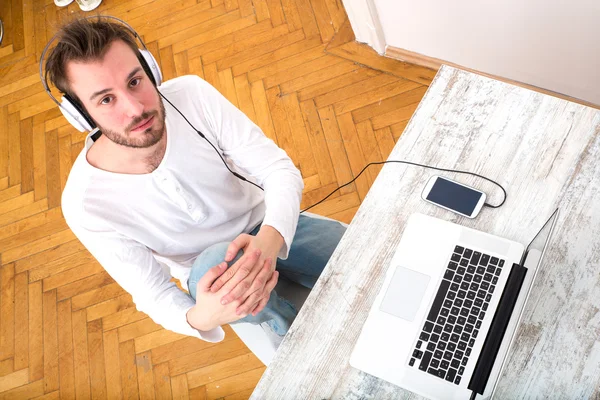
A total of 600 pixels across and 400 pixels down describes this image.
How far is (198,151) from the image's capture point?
1320 millimetres

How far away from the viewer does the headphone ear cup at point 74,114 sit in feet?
3.92

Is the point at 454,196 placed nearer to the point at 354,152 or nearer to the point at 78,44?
the point at 78,44

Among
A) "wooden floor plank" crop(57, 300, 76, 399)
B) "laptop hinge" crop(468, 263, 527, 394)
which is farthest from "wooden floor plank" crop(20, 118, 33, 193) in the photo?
"laptop hinge" crop(468, 263, 527, 394)

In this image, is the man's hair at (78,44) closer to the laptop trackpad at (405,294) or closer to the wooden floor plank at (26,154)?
the laptop trackpad at (405,294)

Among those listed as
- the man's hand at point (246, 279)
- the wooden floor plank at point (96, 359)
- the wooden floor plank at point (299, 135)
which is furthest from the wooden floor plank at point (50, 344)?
the man's hand at point (246, 279)

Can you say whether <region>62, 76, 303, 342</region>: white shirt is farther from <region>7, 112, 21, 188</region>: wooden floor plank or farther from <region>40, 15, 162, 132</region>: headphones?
<region>7, 112, 21, 188</region>: wooden floor plank

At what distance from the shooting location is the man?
3.83 ft

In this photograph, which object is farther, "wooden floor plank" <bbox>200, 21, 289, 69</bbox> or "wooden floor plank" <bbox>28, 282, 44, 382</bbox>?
"wooden floor plank" <bbox>200, 21, 289, 69</bbox>

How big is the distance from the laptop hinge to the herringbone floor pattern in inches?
46.6

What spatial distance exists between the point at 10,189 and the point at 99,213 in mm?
1516

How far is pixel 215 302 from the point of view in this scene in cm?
112

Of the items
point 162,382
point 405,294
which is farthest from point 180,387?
point 405,294

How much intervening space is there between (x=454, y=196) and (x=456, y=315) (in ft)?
0.74

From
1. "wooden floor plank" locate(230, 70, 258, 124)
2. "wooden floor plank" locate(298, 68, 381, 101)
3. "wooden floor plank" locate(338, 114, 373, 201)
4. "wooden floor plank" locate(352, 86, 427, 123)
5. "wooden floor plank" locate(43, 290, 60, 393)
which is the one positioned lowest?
"wooden floor plank" locate(43, 290, 60, 393)
